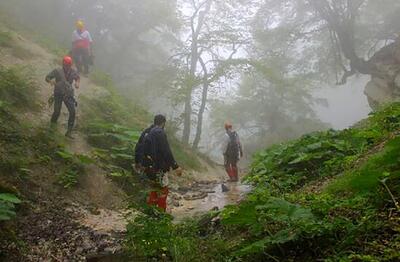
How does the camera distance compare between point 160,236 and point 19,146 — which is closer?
point 160,236

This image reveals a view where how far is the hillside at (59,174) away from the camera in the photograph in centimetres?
573

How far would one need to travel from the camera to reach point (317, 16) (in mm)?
21578

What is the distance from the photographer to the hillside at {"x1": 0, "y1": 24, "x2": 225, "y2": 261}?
573 cm

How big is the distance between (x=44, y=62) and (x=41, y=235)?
11.8 meters

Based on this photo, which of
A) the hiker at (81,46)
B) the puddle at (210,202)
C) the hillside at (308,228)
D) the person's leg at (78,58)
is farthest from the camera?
the person's leg at (78,58)

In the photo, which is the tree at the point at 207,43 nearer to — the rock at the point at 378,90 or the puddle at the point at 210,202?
the rock at the point at 378,90

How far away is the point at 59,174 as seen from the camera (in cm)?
866

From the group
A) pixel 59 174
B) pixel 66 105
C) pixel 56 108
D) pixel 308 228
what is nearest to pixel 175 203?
pixel 59 174

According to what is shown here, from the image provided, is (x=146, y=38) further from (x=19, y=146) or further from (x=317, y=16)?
(x=19, y=146)

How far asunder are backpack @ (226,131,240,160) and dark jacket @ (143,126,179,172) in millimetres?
5898

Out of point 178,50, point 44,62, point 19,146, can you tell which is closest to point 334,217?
point 19,146

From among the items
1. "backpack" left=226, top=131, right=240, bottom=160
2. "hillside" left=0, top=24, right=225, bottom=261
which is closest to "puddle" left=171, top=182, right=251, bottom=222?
"hillside" left=0, top=24, right=225, bottom=261

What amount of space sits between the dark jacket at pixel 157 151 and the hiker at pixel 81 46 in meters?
11.0

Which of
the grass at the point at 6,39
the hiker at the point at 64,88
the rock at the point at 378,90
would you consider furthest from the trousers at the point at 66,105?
the rock at the point at 378,90
